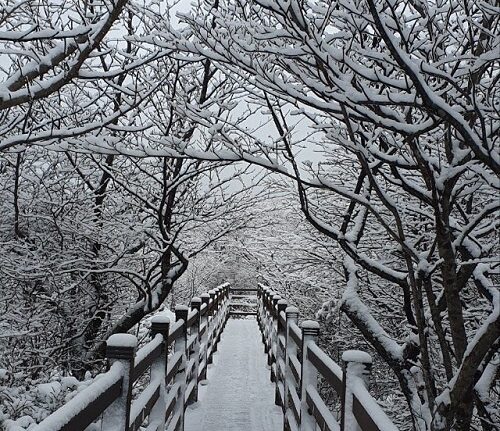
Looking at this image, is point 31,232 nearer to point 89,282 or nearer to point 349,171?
point 89,282

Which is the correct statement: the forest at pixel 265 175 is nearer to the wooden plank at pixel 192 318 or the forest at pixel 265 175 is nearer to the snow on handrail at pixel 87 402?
the wooden plank at pixel 192 318

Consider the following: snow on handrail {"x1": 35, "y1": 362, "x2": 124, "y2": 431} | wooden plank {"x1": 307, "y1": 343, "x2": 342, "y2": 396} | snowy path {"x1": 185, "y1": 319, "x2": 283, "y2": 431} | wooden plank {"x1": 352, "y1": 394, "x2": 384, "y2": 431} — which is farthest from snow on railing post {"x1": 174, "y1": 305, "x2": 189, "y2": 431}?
wooden plank {"x1": 352, "y1": 394, "x2": 384, "y2": 431}

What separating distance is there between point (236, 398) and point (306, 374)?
3887 millimetres

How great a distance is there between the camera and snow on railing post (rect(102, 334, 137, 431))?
271cm

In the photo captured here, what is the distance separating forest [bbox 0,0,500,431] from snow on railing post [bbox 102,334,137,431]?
83.0 inches

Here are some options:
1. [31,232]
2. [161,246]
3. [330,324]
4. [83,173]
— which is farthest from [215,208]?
[330,324]

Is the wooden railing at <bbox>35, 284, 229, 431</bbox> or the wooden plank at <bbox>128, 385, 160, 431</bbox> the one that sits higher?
the wooden railing at <bbox>35, 284, 229, 431</bbox>

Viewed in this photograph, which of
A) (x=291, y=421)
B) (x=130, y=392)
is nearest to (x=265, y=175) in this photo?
(x=291, y=421)

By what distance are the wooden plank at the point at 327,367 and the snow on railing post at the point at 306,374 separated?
0.12m

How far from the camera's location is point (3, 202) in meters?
9.93

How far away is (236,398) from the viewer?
8.18 m

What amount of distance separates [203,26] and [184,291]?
32.2 m

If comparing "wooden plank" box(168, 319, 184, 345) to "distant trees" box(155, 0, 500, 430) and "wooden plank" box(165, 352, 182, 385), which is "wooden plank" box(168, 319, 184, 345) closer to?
"wooden plank" box(165, 352, 182, 385)

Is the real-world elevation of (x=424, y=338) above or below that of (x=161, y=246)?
below
